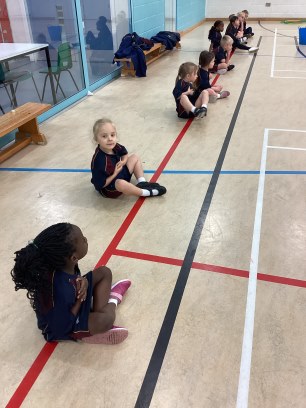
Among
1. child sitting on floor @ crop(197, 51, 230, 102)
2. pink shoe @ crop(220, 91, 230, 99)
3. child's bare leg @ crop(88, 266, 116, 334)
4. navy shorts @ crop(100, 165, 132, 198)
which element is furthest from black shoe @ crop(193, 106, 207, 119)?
child's bare leg @ crop(88, 266, 116, 334)

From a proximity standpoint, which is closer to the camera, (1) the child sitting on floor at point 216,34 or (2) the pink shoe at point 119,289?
(2) the pink shoe at point 119,289

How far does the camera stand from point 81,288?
1710 mm

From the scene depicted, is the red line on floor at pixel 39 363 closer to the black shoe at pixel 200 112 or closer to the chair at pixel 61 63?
the black shoe at pixel 200 112

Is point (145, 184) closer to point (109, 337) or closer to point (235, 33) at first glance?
point (109, 337)

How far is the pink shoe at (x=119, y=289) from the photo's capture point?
6.42 ft

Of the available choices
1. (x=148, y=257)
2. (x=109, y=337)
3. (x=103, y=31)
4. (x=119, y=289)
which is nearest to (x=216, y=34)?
(x=103, y=31)

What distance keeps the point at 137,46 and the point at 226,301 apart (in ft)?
17.7

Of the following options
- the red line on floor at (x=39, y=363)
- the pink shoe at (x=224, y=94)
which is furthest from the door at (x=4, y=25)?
the red line on floor at (x=39, y=363)

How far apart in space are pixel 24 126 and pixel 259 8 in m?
11.8

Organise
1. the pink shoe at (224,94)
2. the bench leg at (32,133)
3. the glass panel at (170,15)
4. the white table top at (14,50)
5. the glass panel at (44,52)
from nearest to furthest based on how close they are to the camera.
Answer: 1. the white table top at (14,50)
2. the bench leg at (32,133)
3. the glass panel at (44,52)
4. the pink shoe at (224,94)
5. the glass panel at (170,15)

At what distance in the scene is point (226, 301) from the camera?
1971mm

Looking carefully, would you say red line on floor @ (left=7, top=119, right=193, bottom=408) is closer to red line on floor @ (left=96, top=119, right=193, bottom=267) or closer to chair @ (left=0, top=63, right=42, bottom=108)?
red line on floor @ (left=96, top=119, right=193, bottom=267)

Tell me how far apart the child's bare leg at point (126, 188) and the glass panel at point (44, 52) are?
2639 mm

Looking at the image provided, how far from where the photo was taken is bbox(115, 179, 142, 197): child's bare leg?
9.15ft
